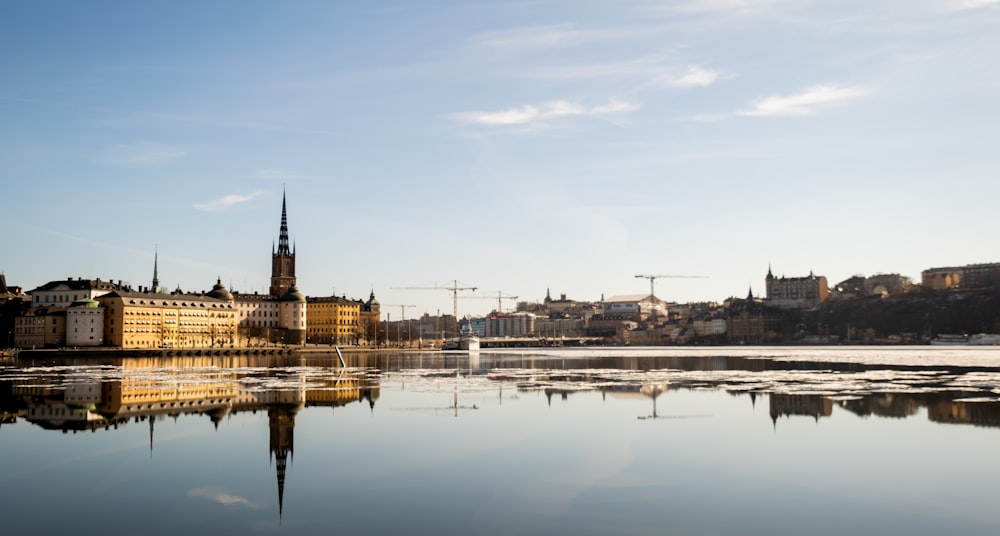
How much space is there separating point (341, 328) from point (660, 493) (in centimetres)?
18184

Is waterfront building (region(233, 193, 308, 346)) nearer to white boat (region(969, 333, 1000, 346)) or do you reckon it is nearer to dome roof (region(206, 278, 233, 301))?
dome roof (region(206, 278, 233, 301))

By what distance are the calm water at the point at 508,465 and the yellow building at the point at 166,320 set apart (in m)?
110

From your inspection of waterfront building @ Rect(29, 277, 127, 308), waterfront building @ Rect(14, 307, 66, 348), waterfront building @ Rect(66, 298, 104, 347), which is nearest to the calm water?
waterfront building @ Rect(66, 298, 104, 347)

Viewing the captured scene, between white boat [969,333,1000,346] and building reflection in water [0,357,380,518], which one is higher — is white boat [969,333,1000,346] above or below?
above

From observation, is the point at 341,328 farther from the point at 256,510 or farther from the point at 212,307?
the point at 256,510

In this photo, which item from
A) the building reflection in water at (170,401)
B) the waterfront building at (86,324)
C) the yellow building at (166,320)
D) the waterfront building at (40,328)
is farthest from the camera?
the yellow building at (166,320)

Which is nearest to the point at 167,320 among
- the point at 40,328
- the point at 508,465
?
the point at 40,328

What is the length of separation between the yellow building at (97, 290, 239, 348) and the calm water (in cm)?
10990

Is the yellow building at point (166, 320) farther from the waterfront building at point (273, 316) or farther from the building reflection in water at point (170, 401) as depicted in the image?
the building reflection in water at point (170, 401)

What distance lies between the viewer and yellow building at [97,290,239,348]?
135500mm

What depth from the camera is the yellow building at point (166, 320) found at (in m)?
136

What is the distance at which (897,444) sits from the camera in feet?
65.7

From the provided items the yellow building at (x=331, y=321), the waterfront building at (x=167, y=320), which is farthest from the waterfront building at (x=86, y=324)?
the yellow building at (x=331, y=321)

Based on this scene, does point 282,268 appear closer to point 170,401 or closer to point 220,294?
point 220,294
